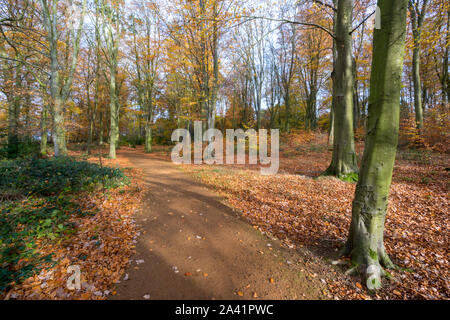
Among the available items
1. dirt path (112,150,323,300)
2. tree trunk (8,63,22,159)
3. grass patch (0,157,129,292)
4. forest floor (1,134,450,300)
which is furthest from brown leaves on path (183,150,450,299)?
tree trunk (8,63,22,159)

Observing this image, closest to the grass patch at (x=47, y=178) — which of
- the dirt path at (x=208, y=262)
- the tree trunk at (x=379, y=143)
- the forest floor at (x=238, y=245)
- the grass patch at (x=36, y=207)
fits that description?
the grass patch at (x=36, y=207)

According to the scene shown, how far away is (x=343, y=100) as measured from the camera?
23.9ft

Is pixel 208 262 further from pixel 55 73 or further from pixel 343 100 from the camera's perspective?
pixel 55 73

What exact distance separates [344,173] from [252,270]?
6.40 metres

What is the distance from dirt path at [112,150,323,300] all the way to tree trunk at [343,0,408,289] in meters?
1.05

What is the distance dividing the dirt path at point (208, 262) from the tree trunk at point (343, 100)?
213 inches

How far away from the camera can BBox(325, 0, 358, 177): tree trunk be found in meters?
6.93

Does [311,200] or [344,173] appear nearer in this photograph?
[311,200]

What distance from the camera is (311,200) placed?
5734 mm

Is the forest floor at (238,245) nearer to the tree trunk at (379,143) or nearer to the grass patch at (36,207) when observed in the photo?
the grass patch at (36,207)

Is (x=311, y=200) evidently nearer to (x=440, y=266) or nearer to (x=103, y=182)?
(x=440, y=266)

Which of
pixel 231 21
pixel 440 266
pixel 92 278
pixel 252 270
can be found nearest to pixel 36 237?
pixel 92 278

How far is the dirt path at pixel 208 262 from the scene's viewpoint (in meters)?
2.63
